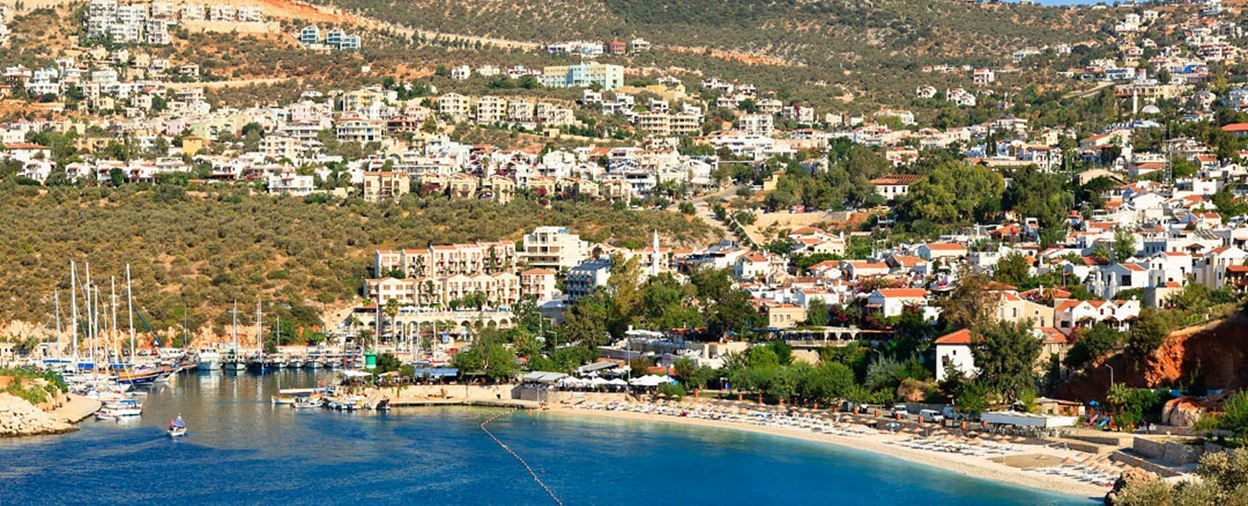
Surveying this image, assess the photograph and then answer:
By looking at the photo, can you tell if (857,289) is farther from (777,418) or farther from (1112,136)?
(1112,136)

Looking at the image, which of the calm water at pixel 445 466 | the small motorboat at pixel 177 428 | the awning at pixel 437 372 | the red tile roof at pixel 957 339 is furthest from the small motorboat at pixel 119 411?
the red tile roof at pixel 957 339

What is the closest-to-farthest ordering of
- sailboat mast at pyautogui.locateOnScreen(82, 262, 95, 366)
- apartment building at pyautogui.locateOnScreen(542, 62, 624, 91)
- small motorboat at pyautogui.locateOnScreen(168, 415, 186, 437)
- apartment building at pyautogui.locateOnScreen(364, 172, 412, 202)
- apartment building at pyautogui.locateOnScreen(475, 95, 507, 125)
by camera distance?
small motorboat at pyautogui.locateOnScreen(168, 415, 186, 437) → sailboat mast at pyautogui.locateOnScreen(82, 262, 95, 366) → apartment building at pyautogui.locateOnScreen(364, 172, 412, 202) → apartment building at pyautogui.locateOnScreen(475, 95, 507, 125) → apartment building at pyautogui.locateOnScreen(542, 62, 624, 91)

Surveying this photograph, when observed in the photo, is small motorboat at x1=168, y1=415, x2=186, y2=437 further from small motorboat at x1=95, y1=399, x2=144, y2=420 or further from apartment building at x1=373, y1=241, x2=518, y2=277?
apartment building at x1=373, y1=241, x2=518, y2=277

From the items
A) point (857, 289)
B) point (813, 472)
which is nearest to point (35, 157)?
point (857, 289)

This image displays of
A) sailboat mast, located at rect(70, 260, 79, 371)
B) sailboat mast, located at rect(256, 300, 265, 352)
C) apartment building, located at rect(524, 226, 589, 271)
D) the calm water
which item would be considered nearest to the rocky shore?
the calm water

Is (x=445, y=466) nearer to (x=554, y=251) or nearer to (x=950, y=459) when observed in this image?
(x=950, y=459)

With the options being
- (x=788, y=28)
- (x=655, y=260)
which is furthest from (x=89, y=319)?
(x=788, y=28)
